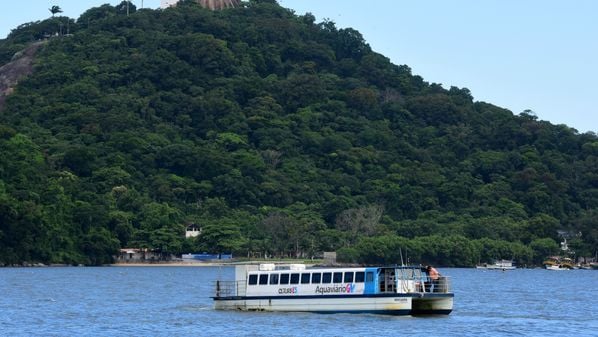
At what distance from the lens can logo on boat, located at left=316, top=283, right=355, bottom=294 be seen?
255 ft

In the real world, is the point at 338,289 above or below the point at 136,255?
below

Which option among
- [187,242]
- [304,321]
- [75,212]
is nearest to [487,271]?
[187,242]

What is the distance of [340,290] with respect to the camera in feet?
257

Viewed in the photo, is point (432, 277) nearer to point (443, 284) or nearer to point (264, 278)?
point (443, 284)

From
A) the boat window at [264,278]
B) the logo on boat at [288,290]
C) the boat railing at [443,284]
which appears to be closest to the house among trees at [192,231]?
the boat window at [264,278]

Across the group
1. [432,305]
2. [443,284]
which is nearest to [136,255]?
[432,305]

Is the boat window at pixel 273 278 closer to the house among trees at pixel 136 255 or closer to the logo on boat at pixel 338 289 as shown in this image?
the logo on boat at pixel 338 289

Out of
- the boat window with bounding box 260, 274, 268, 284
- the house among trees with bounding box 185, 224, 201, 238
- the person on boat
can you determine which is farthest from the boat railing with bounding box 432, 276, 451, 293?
the house among trees with bounding box 185, 224, 201, 238

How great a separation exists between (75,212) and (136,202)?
58.7 feet

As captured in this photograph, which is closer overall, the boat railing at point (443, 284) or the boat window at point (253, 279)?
the boat railing at point (443, 284)

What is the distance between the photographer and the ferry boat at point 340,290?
76688mm

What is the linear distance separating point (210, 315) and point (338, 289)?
334 inches

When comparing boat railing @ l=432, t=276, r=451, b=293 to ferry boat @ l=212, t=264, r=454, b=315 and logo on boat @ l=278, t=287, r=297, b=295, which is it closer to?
ferry boat @ l=212, t=264, r=454, b=315

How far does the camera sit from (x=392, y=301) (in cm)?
7631
